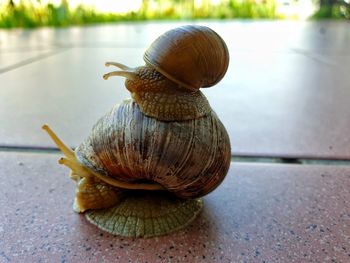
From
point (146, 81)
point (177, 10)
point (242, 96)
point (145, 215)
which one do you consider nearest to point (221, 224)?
point (145, 215)

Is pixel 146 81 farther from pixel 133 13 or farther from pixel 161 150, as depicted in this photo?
pixel 133 13

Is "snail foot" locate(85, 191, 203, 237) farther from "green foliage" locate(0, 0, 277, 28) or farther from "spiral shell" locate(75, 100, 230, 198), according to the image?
"green foliage" locate(0, 0, 277, 28)

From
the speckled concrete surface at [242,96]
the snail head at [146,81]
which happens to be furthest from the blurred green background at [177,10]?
the snail head at [146,81]

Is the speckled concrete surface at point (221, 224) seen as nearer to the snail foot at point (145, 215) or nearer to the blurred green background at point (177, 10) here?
the snail foot at point (145, 215)

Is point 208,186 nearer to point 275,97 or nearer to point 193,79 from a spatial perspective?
point 193,79

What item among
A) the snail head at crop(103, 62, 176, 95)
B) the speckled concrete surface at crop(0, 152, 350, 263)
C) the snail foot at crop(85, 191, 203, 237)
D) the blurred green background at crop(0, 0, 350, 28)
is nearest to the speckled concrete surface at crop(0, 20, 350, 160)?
the speckled concrete surface at crop(0, 152, 350, 263)

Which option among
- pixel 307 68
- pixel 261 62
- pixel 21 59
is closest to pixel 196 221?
pixel 307 68
